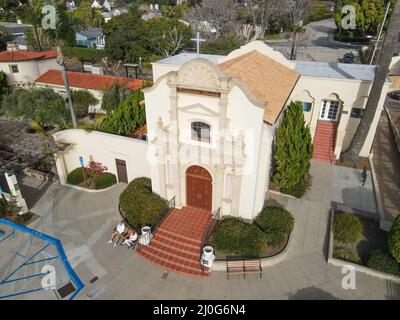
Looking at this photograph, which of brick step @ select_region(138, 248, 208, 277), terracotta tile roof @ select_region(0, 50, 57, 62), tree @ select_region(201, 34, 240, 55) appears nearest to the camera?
brick step @ select_region(138, 248, 208, 277)

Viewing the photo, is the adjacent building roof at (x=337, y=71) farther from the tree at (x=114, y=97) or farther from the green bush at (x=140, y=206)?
the tree at (x=114, y=97)

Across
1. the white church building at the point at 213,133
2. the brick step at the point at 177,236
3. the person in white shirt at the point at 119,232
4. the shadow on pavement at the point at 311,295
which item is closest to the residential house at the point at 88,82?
the white church building at the point at 213,133

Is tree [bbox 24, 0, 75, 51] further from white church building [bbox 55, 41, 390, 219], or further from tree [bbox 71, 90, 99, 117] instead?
white church building [bbox 55, 41, 390, 219]

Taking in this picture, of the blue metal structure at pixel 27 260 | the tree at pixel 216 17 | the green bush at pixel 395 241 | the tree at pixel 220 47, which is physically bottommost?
the blue metal structure at pixel 27 260

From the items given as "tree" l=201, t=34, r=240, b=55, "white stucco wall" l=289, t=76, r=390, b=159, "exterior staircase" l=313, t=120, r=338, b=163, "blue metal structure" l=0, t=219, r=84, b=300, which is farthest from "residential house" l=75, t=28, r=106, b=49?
"blue metal structure" l=0, t=219, r=84, b=300

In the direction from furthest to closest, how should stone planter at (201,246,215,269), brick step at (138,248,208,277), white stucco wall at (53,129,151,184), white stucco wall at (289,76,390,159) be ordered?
white stucco wall at (289,76,390,159) < white stucco wall at (53,129,151,184) < brick step at (138,248,208,277) < stone planter at (201,246,215,269)

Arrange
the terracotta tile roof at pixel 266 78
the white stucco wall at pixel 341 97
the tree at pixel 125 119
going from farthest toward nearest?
the white stucco wall at pixel 341 97, the tree at pixel 125 119, the terracotta tile roof at pixel 266 78

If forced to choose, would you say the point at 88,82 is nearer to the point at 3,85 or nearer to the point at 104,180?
the point at 3,85

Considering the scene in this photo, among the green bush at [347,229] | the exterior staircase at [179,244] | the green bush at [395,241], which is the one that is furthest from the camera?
the green bush at [347,229]
